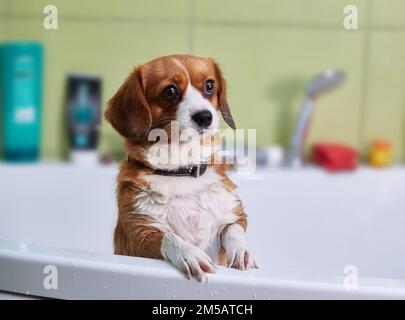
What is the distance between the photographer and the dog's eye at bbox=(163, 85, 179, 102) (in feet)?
2.81

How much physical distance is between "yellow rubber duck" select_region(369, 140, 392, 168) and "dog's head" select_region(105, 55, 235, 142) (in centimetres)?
93

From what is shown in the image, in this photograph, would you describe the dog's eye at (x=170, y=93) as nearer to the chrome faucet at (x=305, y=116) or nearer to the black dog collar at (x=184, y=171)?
the black dog collar at (x=184, y=171)

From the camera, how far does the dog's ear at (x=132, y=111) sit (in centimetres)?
87

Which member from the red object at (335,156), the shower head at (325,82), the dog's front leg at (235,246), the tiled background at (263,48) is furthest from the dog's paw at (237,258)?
the shower head at (325,82)

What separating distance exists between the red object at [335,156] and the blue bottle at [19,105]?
72cm

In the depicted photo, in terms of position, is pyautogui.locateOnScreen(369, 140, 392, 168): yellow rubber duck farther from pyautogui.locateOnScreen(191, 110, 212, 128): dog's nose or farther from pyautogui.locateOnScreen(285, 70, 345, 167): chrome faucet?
pyautogui.locateOnScreen(191, 110, 212, 128): dog's nose

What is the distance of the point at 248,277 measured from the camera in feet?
3.04

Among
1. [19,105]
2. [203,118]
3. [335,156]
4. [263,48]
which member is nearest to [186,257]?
[203,118]
